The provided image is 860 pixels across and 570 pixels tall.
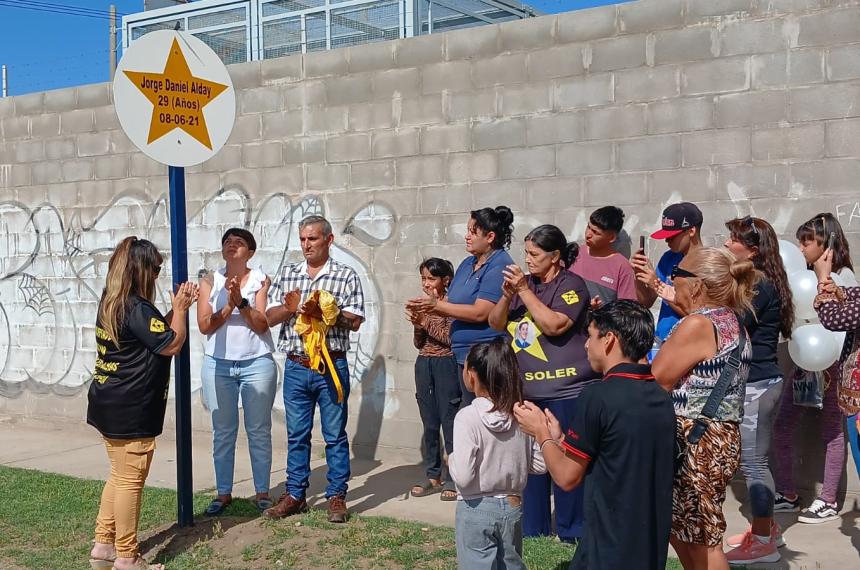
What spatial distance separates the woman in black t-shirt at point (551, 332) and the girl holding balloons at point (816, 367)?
132 cm

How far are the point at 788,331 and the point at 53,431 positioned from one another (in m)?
7.06

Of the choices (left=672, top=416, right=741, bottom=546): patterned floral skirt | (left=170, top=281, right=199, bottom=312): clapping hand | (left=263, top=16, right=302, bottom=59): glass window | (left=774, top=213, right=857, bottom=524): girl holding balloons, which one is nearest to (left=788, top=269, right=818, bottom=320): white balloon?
(left=774, top=213, right=857, bottom=524): girl holding balloons

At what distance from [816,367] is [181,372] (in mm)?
3686

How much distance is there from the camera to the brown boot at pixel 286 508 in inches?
226

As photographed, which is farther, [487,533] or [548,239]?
[548,239]

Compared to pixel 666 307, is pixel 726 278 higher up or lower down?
higher up

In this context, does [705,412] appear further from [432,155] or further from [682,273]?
[432,155]

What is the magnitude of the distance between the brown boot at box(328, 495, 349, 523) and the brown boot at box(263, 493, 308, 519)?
0.20m

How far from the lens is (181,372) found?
18.3 feet

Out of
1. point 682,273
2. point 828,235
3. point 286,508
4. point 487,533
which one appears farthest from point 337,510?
point 828,235

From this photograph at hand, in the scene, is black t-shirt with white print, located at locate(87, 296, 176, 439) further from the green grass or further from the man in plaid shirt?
the man in plaid shirt

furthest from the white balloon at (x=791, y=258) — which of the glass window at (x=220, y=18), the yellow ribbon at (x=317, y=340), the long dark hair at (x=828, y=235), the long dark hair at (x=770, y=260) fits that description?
the glass window at (x=220, y=18)

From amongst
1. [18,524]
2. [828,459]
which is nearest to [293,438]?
[18,524]

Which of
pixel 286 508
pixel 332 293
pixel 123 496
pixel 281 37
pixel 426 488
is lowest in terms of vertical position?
pixel 426 488
